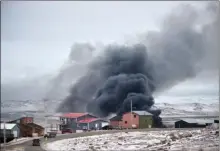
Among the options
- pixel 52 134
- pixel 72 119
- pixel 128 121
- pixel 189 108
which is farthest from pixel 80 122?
pixel 189 108

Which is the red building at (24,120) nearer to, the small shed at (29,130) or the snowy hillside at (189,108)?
the small shed at (29,130)

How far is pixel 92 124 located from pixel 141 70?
0.94 m

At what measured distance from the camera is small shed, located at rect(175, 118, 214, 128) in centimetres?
409

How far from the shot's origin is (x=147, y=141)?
162 inches

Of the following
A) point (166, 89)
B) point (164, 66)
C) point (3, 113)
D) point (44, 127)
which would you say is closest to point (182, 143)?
point (166, 89)

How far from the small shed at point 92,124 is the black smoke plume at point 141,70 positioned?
0.11 m

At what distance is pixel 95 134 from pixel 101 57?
39.1 inches

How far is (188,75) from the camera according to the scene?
407 centimetres

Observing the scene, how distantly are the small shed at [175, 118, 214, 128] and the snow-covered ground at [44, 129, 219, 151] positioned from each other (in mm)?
65

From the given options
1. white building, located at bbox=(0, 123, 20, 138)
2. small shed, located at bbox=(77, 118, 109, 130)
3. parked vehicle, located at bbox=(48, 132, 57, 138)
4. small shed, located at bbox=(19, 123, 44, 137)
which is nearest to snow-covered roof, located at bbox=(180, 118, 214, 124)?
small shed, located at bbox=(77, 118, 109, 130)

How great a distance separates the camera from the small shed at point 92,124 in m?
4.12

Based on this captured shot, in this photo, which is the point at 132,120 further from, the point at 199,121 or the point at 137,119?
the point at 199,121

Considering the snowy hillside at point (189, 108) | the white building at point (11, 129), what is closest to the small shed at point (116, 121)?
the snowy hillside at point (189, 108)

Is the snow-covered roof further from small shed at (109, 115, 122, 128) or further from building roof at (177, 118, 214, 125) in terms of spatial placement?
small shed at (109, 115, 122, 128)
